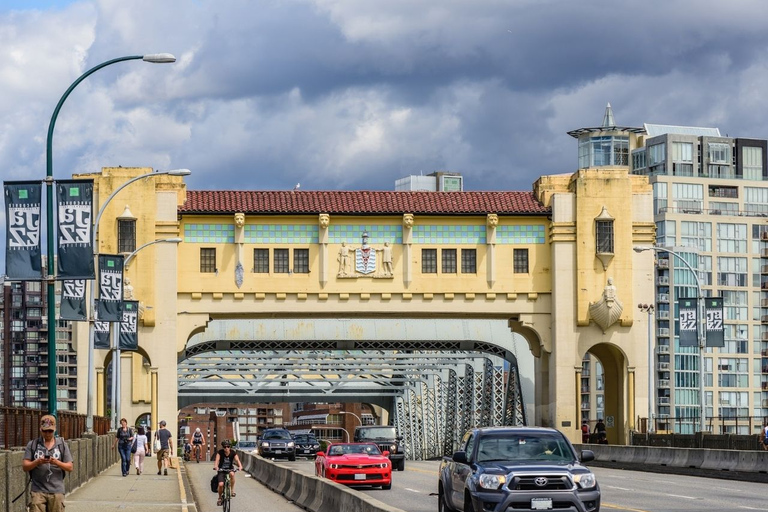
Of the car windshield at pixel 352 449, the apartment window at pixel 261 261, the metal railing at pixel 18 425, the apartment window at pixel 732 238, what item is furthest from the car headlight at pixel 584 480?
the apartment window at pixel 732 238

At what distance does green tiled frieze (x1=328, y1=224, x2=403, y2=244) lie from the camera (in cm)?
6394

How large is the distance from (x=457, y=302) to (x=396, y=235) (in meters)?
4.05

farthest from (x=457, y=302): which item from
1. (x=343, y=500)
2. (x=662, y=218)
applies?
(x=662, y=218)

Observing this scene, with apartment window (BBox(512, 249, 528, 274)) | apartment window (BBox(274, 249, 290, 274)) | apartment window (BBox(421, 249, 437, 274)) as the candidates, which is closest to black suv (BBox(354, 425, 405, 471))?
apartment window (BBox(274, 249, 290, 274))

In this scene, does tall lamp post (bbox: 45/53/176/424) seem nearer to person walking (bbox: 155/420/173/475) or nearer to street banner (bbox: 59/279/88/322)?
street banner (bbox: 59/279/88/322)

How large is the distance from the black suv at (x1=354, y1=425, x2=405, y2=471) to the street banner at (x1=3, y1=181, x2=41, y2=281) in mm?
29665

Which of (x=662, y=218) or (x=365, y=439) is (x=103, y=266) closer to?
(x=365, y=439)

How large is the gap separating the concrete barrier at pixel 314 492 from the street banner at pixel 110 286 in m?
7.02

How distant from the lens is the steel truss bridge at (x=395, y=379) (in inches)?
3135

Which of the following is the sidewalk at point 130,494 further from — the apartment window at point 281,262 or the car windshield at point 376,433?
the apartment window at point 281,262

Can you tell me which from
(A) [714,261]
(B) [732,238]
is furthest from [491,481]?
(B) [732,238]

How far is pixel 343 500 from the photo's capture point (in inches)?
1007

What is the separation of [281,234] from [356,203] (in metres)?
3.66

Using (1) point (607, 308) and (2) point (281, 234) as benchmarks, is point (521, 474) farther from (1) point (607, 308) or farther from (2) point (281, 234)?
(2) point (281, 234)
